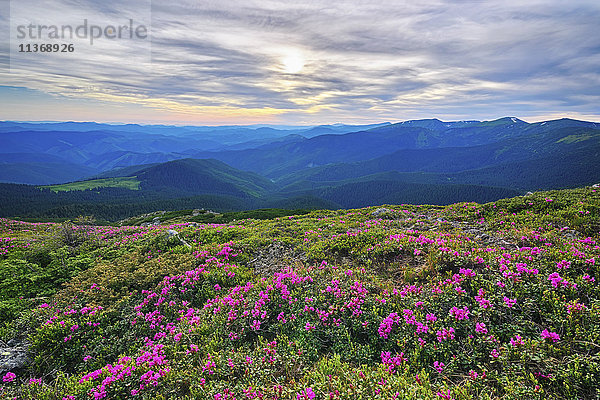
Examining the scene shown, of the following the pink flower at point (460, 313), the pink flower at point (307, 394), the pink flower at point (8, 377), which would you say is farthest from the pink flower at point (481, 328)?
the pink flower at point (8, 377)

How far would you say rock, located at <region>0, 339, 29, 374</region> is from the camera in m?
6.72

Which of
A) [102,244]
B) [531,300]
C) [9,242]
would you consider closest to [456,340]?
[531,300]

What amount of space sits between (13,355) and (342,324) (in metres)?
9.16

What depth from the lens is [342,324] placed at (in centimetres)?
671

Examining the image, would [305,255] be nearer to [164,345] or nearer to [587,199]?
[164,345]

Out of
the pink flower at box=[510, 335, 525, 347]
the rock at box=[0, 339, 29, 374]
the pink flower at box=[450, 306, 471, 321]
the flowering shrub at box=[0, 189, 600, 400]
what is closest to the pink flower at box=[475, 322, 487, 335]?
the flowering shrub at box=[0, 189, 600, 400]

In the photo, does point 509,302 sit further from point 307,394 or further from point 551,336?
point 307,394

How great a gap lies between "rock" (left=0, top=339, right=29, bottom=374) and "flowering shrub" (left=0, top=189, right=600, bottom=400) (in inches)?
9.6

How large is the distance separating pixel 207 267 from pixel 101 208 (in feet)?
744

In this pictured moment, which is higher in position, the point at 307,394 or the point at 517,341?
the point at 517,341

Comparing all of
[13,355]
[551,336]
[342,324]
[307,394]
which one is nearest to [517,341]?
[551,336]

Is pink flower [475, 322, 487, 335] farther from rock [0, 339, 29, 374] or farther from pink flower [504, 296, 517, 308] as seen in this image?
rock [0, 339, 29, 374]

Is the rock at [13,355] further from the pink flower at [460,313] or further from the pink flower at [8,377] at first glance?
the pink flower at [460,313]

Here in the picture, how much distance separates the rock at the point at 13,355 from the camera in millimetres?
6723
